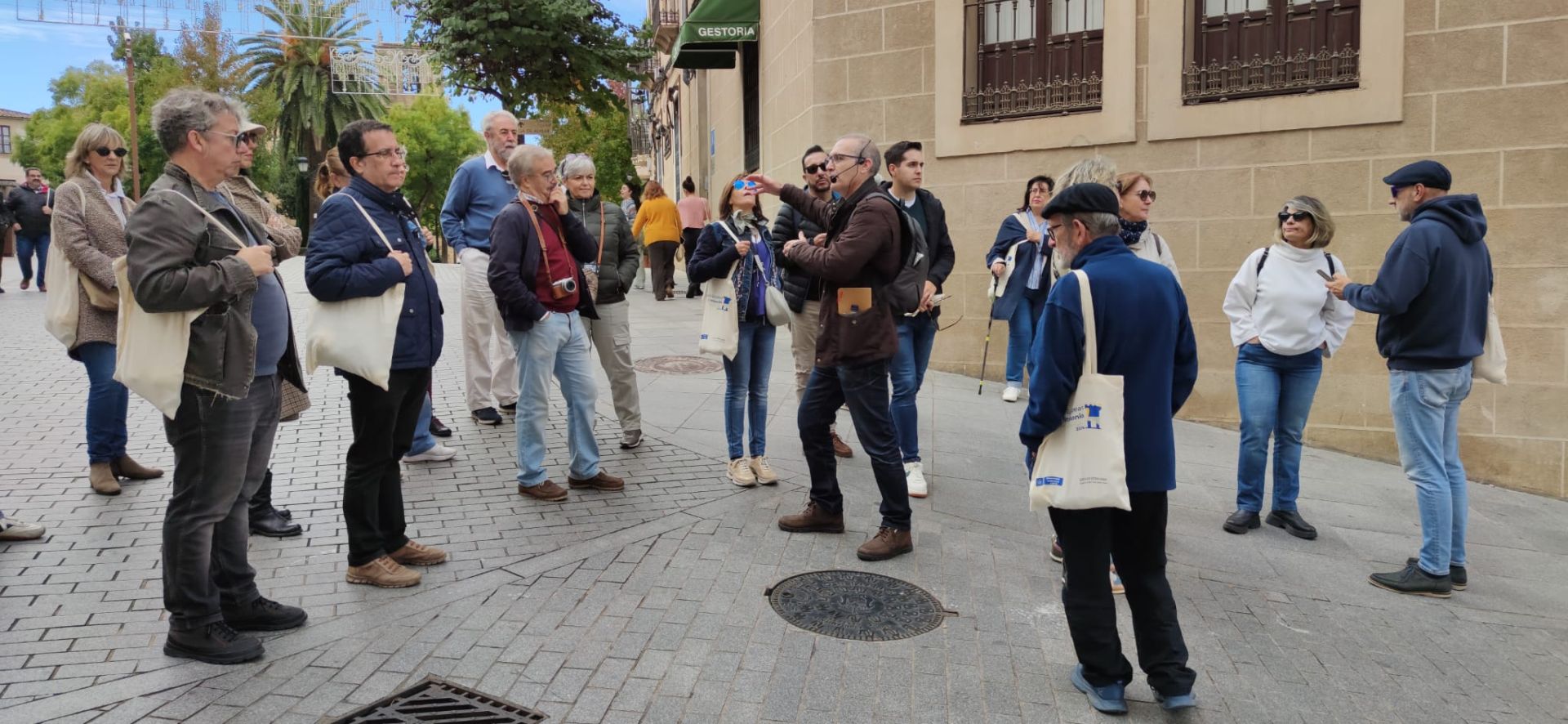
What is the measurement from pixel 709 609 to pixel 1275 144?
22.5 ft

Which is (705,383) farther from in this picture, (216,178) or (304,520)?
(216,178)

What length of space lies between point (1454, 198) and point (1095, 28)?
5177mm

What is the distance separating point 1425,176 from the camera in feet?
16.1

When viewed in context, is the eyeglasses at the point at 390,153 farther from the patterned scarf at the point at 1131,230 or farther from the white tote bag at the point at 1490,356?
the white tote bag at the point at 1490,356

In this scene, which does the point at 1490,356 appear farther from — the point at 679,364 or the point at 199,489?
the point at 679,364

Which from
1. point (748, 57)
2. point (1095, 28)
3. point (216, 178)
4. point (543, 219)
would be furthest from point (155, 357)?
point (748, 57)

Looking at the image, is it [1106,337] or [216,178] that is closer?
[1106,337]

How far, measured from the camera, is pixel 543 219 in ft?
18.2

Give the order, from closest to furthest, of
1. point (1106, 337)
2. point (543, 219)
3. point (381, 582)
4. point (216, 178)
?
point (1106, 337)
point (216, 178)
point (381, 582)
point (543, 219)

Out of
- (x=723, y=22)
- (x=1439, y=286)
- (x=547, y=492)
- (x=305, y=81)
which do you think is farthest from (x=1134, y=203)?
(x=305, y=81)

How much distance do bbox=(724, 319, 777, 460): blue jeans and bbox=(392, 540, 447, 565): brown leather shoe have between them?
1952 millimetres

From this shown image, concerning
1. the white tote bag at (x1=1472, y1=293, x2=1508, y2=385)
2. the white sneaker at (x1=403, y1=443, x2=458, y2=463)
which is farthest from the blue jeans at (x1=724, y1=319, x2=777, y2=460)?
the white tote bag at (x1=1472, y1=293, x2=1508, y2=385)

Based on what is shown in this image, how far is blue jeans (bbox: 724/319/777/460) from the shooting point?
6008 mm

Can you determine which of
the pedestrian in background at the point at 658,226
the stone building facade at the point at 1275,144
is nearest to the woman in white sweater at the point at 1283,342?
the stone building facade at the point at 1275,144
